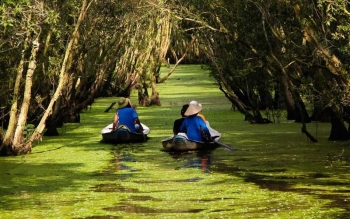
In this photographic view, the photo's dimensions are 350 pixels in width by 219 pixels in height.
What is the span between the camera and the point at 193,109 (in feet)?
66.9

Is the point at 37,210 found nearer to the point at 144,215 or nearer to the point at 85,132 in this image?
the point at 144,215

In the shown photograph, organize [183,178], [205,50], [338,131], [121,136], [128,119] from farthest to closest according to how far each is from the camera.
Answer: [205,50]
[128,119]
[121,136]
[338,131]
[183,178]

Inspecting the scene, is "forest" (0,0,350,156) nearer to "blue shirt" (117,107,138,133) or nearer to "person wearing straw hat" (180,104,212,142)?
"person wearing straw hat" (180,104,212,142)

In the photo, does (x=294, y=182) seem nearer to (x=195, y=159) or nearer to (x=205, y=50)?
(x=195, y=159)

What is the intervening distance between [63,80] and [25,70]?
0.86 metres

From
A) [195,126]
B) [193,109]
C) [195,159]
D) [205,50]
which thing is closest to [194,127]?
[195,126]

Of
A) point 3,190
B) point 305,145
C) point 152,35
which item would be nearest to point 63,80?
point 305,145

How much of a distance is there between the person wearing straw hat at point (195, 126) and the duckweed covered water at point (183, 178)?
1.32 feet

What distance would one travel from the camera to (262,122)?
2647 centimetres

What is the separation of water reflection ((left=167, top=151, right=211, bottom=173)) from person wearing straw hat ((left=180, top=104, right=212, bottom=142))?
0.44 metres

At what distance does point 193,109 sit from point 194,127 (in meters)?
0.37

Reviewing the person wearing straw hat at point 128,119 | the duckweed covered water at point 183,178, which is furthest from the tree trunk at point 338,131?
the person wearing straw hat at point 128,119

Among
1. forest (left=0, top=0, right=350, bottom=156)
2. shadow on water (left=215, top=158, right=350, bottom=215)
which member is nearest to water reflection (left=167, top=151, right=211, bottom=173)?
shadow on water (left=215, top=158, right=350, bottom=215)

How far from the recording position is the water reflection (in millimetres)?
17281
